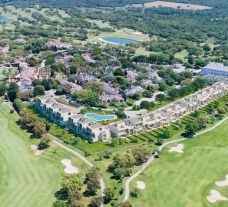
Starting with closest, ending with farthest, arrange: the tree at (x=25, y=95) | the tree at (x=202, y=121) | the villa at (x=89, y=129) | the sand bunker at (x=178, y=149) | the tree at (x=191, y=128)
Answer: the sand bunker at (x=178, y=149) → the villa at (x=89, y=129) → the tree at (x=191, y=128) → the tree at (x=202, y=121) → the tree at (x=25, y=95)

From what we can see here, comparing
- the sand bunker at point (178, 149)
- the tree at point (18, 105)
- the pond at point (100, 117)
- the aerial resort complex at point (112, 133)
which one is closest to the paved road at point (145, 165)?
the aerial resort complex at point (112, 133)

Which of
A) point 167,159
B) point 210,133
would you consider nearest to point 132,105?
point 210,133

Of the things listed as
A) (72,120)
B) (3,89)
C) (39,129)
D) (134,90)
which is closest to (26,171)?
(39,129)

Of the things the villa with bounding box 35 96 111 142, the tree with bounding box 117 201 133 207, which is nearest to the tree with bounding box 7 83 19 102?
the villa with bounding box 35 96 111 142

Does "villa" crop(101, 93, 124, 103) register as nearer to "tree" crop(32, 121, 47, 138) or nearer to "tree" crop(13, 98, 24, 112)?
"tree" crop(13, 98, 24, 112)

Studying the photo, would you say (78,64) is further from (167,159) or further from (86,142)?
(167,159)

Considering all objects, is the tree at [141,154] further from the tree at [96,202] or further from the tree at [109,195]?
the tree at [96,202]
